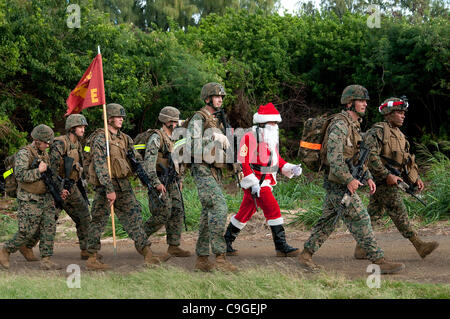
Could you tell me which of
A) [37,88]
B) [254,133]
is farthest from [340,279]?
[37,88]

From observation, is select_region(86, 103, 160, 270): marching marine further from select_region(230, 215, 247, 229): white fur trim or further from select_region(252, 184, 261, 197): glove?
select_region(252, 184, 261, 197): glove

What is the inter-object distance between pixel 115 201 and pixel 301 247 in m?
2.90

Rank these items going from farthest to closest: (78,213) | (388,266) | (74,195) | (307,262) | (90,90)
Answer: (90,90) < (78,213) < (74,195) < (307,262) < (388,266)

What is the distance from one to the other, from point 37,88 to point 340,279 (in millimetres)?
11678

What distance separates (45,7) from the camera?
1543 centimetres

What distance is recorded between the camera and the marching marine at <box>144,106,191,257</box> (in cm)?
814

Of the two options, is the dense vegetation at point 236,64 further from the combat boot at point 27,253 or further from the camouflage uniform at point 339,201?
the camouflage uniform at point 339,201

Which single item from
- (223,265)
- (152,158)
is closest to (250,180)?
(223,265)

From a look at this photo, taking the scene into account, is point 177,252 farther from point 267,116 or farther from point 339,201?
point 339,201

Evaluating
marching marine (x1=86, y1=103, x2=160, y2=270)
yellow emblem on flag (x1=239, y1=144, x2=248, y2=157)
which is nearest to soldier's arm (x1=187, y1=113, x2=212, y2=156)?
yellow emblem on flag (x1=239, y1=144, x2=248, y2=157)

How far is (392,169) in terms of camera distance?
765 cm
